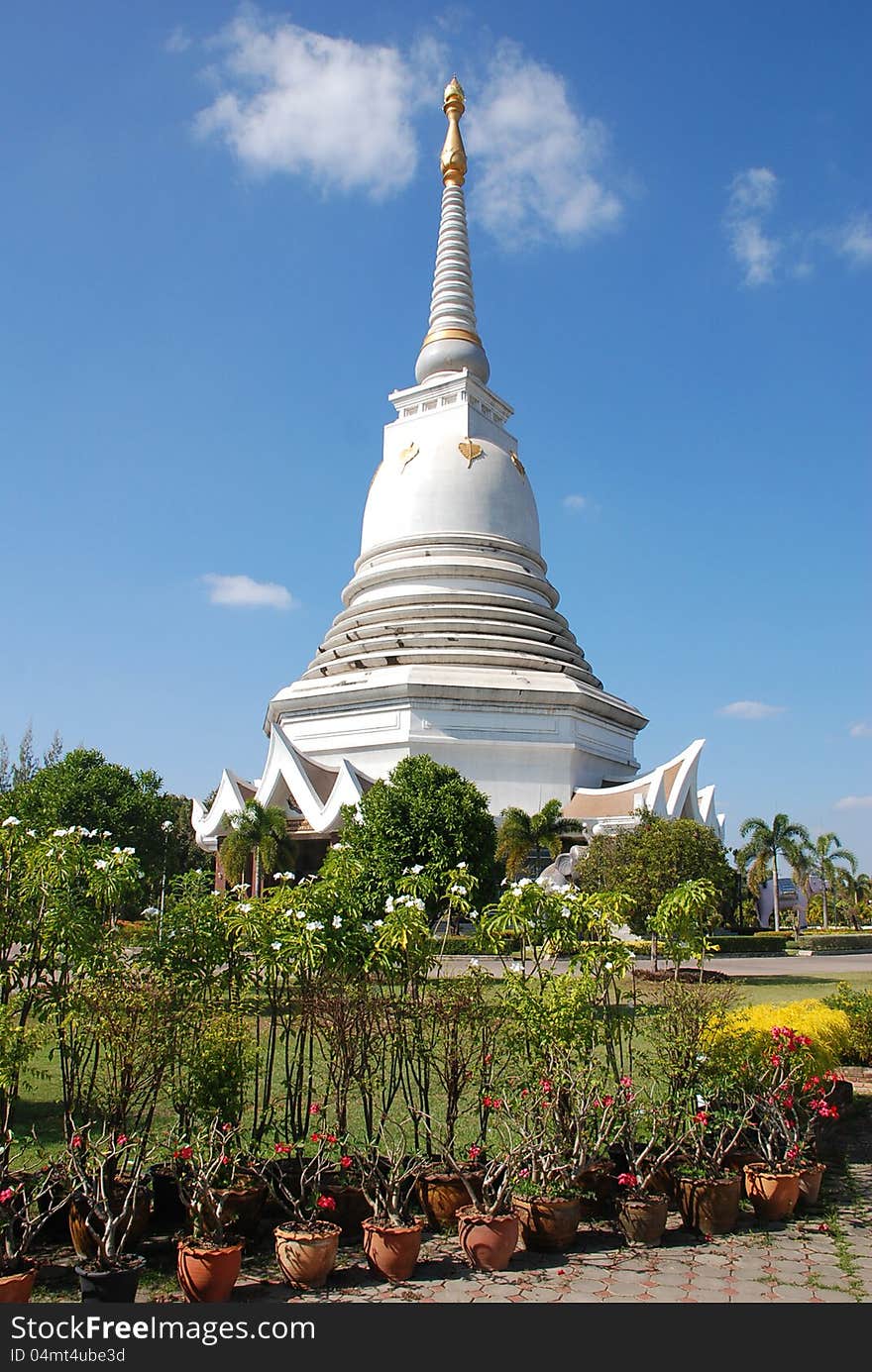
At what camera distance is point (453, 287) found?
161ft

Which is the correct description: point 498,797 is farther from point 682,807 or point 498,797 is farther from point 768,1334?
point 768,1334

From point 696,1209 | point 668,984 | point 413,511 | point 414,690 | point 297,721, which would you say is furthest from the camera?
point 413,511

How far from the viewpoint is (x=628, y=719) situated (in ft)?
143

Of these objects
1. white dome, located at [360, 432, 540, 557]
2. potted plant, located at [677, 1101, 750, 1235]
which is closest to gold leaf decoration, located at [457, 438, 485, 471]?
white dome, located at [360, 432, 540, 557]

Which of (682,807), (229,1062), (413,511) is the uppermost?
(413,511)

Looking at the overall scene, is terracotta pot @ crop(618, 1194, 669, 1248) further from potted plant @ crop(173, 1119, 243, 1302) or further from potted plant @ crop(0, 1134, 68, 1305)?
potted plant @ crop(0, 1134, 68, 1305)

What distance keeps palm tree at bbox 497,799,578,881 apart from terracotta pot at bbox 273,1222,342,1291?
25.4 meters

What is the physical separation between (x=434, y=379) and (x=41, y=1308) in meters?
45.5

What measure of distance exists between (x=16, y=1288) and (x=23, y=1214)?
74 cm

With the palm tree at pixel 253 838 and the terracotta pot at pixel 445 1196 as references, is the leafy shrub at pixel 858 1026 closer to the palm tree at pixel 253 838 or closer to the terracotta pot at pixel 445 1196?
the terracotta pot at pixel 445 1196

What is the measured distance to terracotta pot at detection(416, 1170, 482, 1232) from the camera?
692cm

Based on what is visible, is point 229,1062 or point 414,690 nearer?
point 229,1062

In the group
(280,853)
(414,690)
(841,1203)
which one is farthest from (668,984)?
(414,690)

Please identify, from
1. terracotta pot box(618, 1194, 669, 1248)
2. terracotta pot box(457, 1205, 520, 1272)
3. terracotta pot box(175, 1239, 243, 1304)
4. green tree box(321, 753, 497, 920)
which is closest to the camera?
terracotta pot box(175, 1239, 243, 1304)
